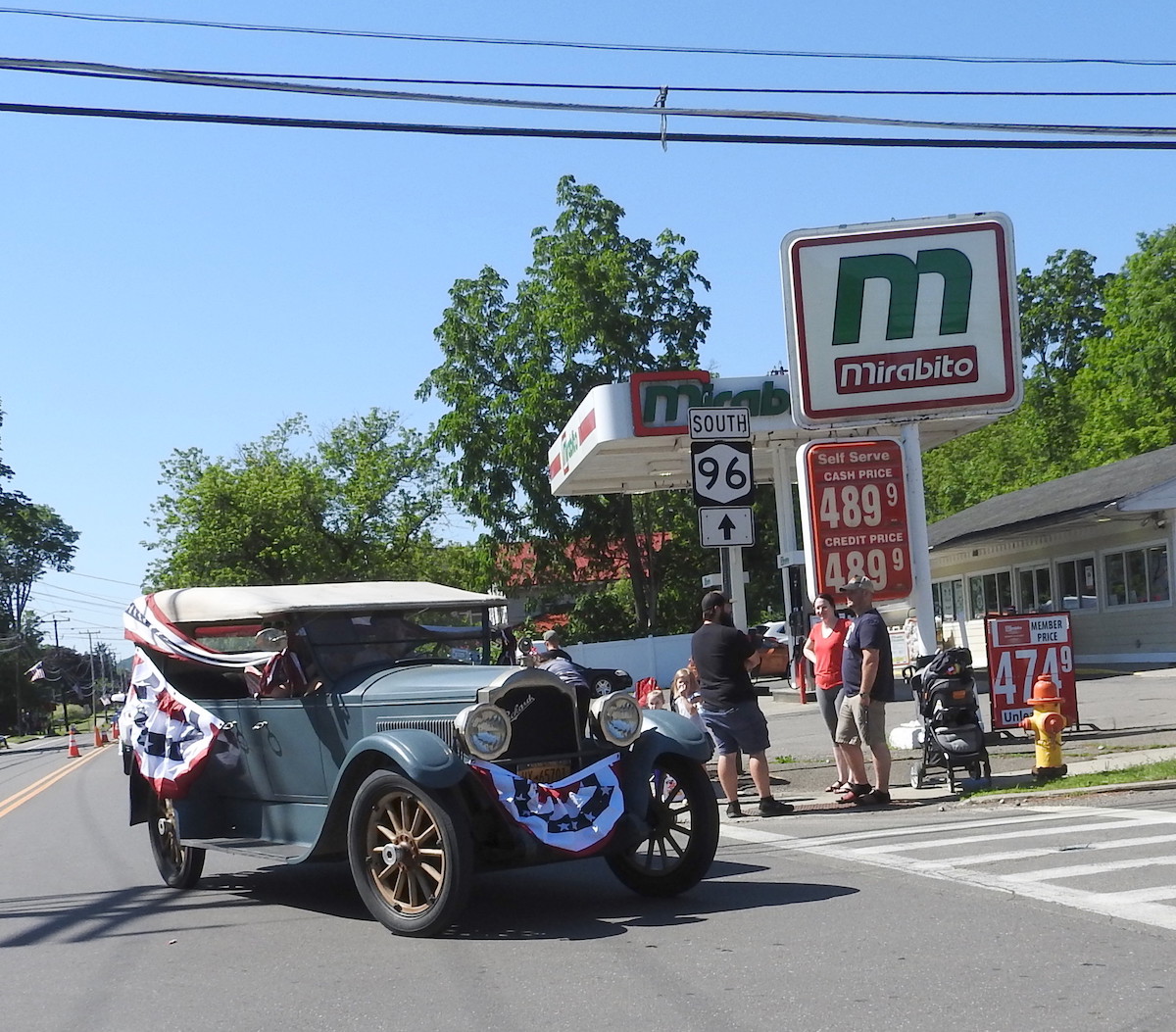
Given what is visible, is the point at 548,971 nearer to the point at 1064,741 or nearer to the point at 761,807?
the point at 761,807

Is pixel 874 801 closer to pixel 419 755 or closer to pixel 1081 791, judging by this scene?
pixel 1081 791

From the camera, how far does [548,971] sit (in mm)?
6293

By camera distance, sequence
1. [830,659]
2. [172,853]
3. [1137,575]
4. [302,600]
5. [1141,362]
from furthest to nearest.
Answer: [1141,362]
[1137,575]
[830,659]
[172,853]
[302,600]

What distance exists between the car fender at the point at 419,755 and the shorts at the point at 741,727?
13.9 feet

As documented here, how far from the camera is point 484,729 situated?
23.8 feet

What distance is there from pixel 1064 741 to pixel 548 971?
1073 centimetres

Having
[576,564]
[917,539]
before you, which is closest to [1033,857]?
[917,539]

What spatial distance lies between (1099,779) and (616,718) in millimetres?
5853

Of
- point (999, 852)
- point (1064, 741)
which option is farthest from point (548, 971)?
point (1064, 741)

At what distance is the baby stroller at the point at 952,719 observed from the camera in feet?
38.9

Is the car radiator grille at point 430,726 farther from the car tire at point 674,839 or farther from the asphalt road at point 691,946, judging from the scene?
the car tire at point 674,839

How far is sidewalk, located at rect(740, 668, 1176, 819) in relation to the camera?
498 inches

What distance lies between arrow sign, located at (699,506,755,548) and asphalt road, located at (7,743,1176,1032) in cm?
265

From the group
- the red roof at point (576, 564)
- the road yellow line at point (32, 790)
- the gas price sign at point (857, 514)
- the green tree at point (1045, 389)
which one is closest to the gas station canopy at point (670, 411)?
the gas price sign at point (857, 514)
